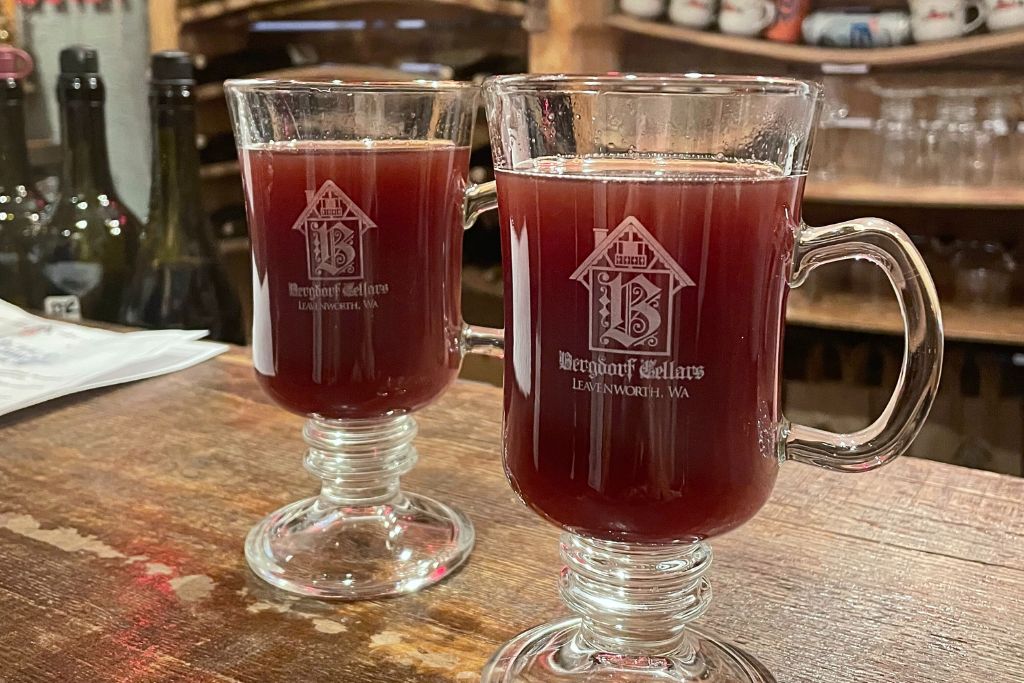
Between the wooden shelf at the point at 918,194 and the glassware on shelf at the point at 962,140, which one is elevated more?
the glassware on shelf at the point at 962,140

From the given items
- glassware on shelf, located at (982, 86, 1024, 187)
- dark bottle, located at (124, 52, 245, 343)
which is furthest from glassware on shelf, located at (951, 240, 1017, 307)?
dark bottle, located at (124, 52, 245, 343)

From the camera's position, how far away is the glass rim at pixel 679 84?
485 millimetres

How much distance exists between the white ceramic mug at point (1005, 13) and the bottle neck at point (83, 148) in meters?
1.45

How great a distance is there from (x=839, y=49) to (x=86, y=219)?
1.32 metres

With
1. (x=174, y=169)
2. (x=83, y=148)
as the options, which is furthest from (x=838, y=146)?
(x=83, y=148)

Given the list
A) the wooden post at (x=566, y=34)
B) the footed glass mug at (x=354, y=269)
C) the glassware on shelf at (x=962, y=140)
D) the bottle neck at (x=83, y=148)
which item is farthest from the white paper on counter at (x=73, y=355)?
the glassware on shelf at (x=962, y=140)

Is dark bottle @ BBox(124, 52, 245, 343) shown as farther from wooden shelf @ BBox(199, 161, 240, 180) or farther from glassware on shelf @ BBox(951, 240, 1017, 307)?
glassware on shelf @ BBox(951, 240, 1017, 307)

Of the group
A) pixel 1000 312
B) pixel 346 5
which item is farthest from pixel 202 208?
pixel 1000 312

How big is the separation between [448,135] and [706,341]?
11.7 inches

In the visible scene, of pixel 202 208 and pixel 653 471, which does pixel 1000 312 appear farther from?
pixel 653 471

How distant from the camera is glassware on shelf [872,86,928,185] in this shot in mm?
1851

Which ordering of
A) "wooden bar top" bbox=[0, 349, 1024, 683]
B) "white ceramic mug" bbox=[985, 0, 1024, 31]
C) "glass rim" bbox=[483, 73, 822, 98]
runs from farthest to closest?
"white ceramic mug" bbox=[985, 0, 1024, 31] < "wooden bar top" bbox=[0, 349, 1024, 683] < "glass rim" bbox=[483, 73, 822, 98]

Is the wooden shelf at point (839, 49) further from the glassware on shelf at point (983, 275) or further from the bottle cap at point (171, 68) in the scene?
the bottle cap at point (171, 68)

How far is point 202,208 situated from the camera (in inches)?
53.9
